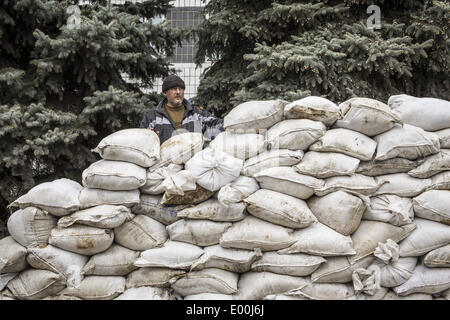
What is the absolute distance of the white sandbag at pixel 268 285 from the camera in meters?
2.84

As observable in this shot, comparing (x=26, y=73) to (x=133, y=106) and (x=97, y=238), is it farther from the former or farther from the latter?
(x=97, y=238)

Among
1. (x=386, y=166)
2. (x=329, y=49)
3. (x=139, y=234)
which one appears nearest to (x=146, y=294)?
(x=139, y=234)

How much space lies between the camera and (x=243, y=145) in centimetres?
302

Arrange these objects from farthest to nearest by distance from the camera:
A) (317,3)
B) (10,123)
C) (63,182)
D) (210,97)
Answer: (210,97) < (317,3) < (10,123) < (63,182)

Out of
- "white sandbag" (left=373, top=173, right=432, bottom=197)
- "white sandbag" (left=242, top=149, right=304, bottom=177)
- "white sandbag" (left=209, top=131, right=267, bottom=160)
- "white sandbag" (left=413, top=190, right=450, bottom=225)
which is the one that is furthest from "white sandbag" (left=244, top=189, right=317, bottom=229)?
"white sandbag" (left=413, top=190, right=450, bottom=225)

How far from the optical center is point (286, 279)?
9.36 ft

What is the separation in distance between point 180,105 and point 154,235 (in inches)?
60.6

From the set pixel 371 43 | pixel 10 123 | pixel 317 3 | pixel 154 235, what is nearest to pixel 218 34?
pixel 317 3

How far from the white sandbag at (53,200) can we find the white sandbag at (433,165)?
2520 mm

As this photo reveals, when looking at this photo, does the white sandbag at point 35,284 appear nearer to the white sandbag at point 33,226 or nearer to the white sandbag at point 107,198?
the white sandbag at point 33,226

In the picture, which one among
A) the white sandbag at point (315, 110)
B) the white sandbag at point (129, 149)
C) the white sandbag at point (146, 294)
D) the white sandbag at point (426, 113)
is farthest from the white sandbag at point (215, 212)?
the white sandbag at point (426, 113)

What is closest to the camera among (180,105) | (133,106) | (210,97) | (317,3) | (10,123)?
(10,123)

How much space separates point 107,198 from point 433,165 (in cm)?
242

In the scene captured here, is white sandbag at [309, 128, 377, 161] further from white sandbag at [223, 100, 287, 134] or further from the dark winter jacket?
the dark winter jacket
